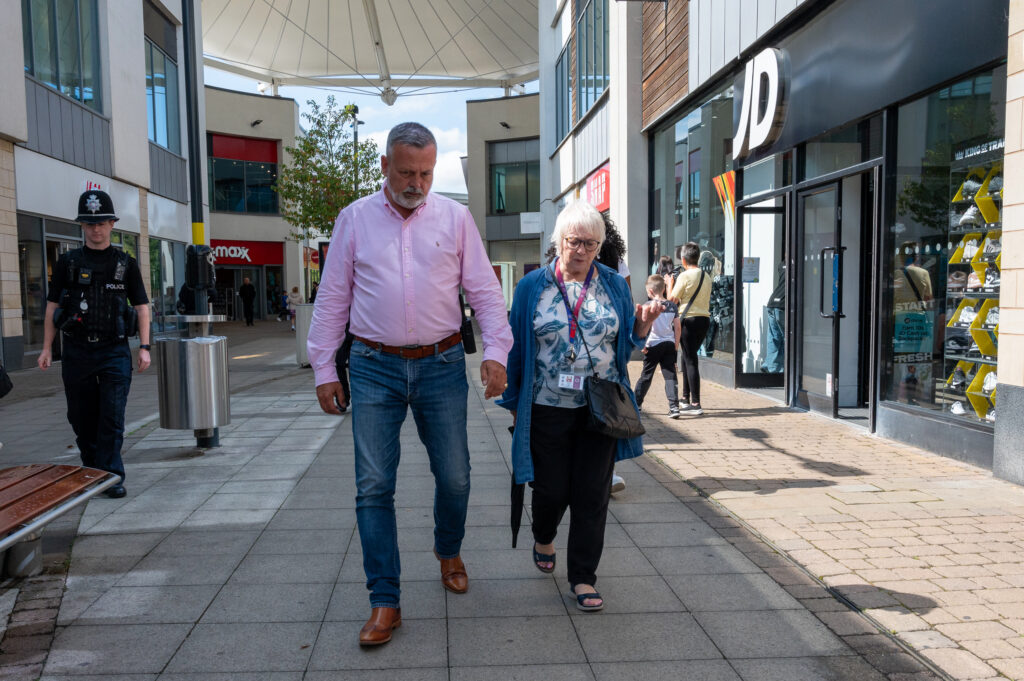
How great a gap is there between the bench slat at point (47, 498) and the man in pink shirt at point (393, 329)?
117 cm

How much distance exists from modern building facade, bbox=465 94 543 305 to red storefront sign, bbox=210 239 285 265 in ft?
33.5

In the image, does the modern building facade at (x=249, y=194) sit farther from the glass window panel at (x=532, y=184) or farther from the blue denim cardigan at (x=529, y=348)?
the blue denim cardigan at (x=529, y=348)

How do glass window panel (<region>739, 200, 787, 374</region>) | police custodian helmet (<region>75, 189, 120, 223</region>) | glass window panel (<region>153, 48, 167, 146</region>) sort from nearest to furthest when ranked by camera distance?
police custodian helmet (<region>75, 189, 120, 223</region>) < glass window panel (<region>739, 200, 787, 374</region>) < glass window panel (<region>153, 48, 167, 146</region>)

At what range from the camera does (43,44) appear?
50.4 feet

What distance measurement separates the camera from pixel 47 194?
15.6m

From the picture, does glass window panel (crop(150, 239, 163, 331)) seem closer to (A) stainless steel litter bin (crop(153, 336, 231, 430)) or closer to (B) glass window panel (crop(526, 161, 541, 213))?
(A) stainless steel litter bin (crop(153, 336, 231, 430))

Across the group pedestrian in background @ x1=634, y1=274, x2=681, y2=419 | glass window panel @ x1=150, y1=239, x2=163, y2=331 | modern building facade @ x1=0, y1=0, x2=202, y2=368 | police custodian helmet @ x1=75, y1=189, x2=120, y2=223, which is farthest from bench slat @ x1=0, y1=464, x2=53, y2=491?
glass window panel @ x1=150, y1=239, x2=163, y2=331

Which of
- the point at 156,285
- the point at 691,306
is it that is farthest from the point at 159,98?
the point at 691,306

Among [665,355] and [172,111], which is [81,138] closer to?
[172,111]

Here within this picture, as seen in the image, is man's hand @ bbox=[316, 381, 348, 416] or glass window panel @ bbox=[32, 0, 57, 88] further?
glass window panel @ bbox=[32, 0, 57, 88]

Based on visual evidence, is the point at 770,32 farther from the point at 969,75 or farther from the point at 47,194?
the point at 47,194

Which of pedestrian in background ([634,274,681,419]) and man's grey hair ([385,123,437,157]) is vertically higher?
man's grey hair ([385,123,437,157])

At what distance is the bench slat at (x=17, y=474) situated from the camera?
143 inches

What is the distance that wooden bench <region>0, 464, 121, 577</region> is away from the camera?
10.2 feet
